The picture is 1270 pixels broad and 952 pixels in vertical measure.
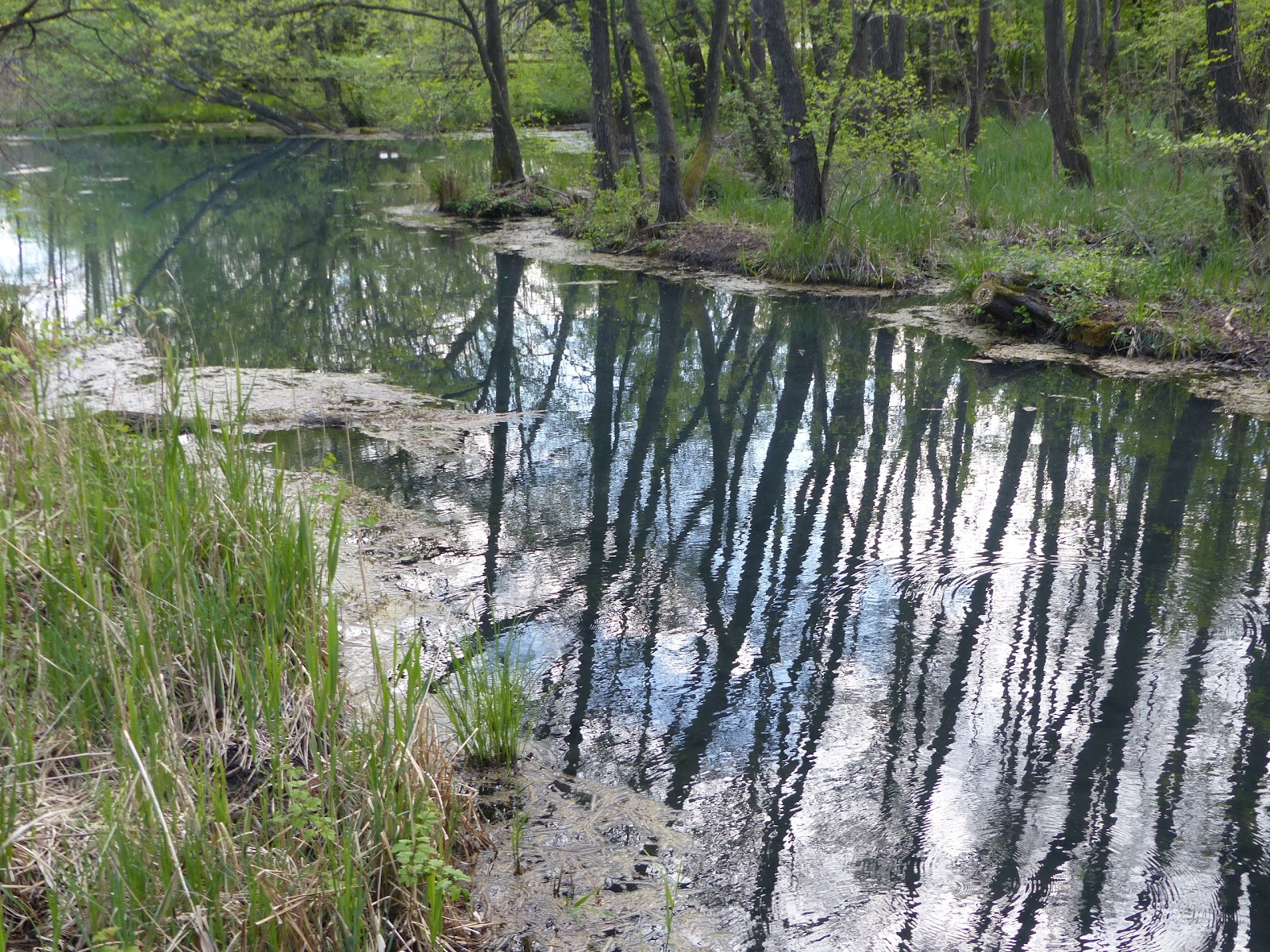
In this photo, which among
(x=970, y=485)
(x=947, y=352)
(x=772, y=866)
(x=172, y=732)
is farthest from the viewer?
(x=947, y=352)

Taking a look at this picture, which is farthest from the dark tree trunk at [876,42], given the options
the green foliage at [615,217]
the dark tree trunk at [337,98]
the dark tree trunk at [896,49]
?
the dark tree trunk at [337,98]

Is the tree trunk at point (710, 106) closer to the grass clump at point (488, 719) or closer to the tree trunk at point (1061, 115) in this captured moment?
the tree trunk at point (1061, 115)

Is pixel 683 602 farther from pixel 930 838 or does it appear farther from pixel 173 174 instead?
pixel 173 174

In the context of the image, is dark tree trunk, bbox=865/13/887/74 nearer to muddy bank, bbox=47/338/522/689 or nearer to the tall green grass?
the tall green grass

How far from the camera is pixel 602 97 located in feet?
46.4

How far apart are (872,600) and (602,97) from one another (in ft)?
36.8

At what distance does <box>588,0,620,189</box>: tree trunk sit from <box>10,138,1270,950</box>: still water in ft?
Answer: 16.8

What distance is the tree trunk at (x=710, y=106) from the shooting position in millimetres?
12328

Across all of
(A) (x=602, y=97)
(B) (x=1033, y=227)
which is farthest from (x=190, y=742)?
A: (A) (x=602, y=97)

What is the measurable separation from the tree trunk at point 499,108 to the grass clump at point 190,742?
1330cm

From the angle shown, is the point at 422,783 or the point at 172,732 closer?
the point at 172,732

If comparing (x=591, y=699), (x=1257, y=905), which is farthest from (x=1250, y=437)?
(x=591, y=699)

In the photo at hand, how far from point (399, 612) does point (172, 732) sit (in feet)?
6.48

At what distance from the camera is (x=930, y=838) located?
9.89ft
